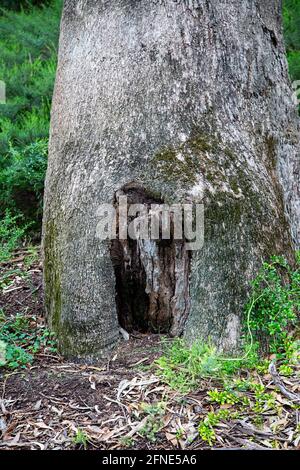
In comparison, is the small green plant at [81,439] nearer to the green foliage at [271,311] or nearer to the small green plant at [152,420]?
the small green plant at [152,420]

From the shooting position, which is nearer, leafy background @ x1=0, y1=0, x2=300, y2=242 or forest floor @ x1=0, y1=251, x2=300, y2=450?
forest floor @ x1=0, y1=251, x2=300, y2=450

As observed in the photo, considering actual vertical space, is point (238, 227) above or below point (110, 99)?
below

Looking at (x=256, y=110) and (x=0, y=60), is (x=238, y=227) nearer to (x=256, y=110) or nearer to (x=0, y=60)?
(x=256, y=110)

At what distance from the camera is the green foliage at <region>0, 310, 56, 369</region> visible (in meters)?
3.89

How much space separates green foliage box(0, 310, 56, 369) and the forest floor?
0.08 metres

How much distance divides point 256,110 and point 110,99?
947 millimetres

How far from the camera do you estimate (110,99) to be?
3.94m

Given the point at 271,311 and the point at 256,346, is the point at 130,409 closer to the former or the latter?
the point at 256,346

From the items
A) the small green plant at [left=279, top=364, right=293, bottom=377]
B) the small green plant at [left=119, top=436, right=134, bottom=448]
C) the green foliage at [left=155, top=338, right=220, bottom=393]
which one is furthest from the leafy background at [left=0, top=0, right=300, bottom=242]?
the small green plant at [left=279, top=364, right=293, bottom=377]

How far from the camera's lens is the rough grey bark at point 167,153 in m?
3.74

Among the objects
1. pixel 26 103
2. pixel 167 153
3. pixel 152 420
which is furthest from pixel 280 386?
pixel 26 103

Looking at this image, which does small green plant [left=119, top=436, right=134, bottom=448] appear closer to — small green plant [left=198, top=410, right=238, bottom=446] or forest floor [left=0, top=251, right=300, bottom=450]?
forest floor [left=0, top=251, right=300, bottom=450]
